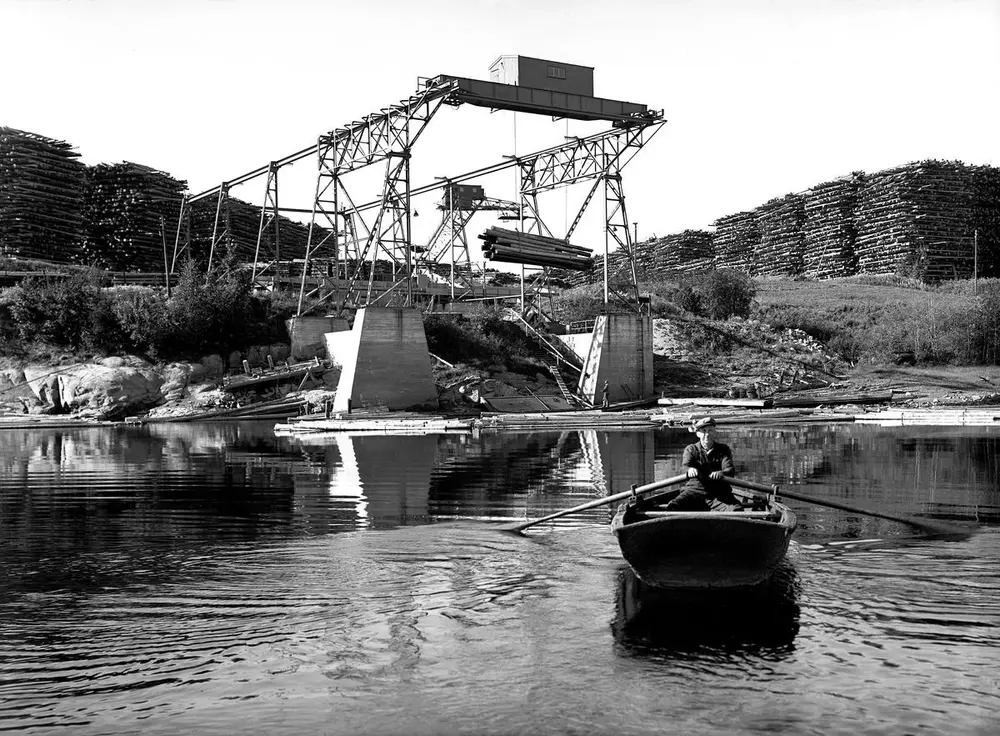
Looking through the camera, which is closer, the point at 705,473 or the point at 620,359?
the point at 705,473

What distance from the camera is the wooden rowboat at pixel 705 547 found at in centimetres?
924

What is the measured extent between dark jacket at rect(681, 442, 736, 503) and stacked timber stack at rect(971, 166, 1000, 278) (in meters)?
67.8

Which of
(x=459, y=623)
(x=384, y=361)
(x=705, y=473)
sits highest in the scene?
(x=384, y=361)

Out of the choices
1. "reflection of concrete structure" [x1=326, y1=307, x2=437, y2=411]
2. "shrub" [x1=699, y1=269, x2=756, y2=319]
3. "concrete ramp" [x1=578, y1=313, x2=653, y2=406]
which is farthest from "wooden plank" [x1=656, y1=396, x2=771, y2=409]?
"shrub" [x1=699, y1=269, x2=756, y2=319]

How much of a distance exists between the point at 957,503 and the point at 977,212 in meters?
63.8

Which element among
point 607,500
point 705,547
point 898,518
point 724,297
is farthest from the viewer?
point 724,297

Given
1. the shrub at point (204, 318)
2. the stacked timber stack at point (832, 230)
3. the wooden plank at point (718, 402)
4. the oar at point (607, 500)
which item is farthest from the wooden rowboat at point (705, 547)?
the stacked timber stack at point (832, 230)

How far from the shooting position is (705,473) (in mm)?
10992

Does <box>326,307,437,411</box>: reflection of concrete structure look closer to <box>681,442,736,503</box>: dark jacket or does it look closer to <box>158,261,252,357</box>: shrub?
<box>158,261,252,357</box>: shrub

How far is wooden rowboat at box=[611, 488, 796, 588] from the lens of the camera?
924 centimetres

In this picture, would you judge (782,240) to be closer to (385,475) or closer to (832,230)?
(832,230)

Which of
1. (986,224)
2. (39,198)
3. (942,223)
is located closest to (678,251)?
(942,223)

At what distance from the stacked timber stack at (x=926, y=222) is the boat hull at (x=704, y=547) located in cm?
6566

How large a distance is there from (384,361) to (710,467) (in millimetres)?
26693
